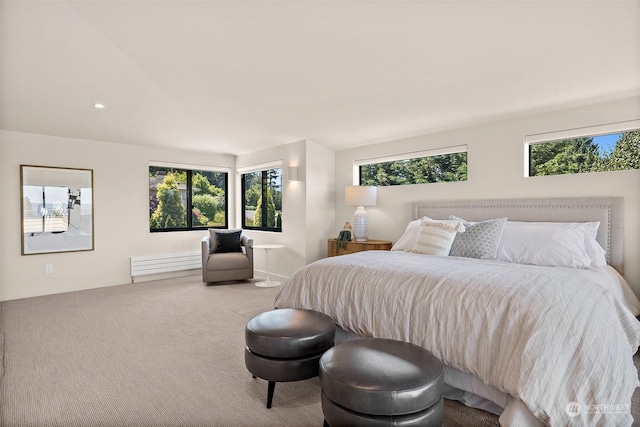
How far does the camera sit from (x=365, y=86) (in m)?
3.38

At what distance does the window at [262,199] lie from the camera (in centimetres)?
600

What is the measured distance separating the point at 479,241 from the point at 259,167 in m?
4.12

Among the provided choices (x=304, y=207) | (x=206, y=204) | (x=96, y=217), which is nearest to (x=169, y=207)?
(x=206, y=204)

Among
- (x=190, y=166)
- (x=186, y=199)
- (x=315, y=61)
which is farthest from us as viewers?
(x=186, y=199)

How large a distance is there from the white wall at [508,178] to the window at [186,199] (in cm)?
285

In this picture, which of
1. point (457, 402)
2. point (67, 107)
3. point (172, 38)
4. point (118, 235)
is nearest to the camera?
point (457, 402)

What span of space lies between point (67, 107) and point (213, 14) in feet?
8.63

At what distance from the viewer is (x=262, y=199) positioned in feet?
20.7

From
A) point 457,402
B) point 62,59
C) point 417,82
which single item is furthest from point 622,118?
point 62,59

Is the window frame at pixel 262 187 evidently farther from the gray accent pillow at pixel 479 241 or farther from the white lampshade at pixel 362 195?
the gray accent pillow at pixel 479 241

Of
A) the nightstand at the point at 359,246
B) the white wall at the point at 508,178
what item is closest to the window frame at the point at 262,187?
the nightstand at the point at 359,246

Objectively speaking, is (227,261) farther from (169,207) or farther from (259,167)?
(259,167)

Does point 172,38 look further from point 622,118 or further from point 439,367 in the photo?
point 622,118

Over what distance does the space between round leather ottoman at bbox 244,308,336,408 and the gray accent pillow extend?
1.63m
